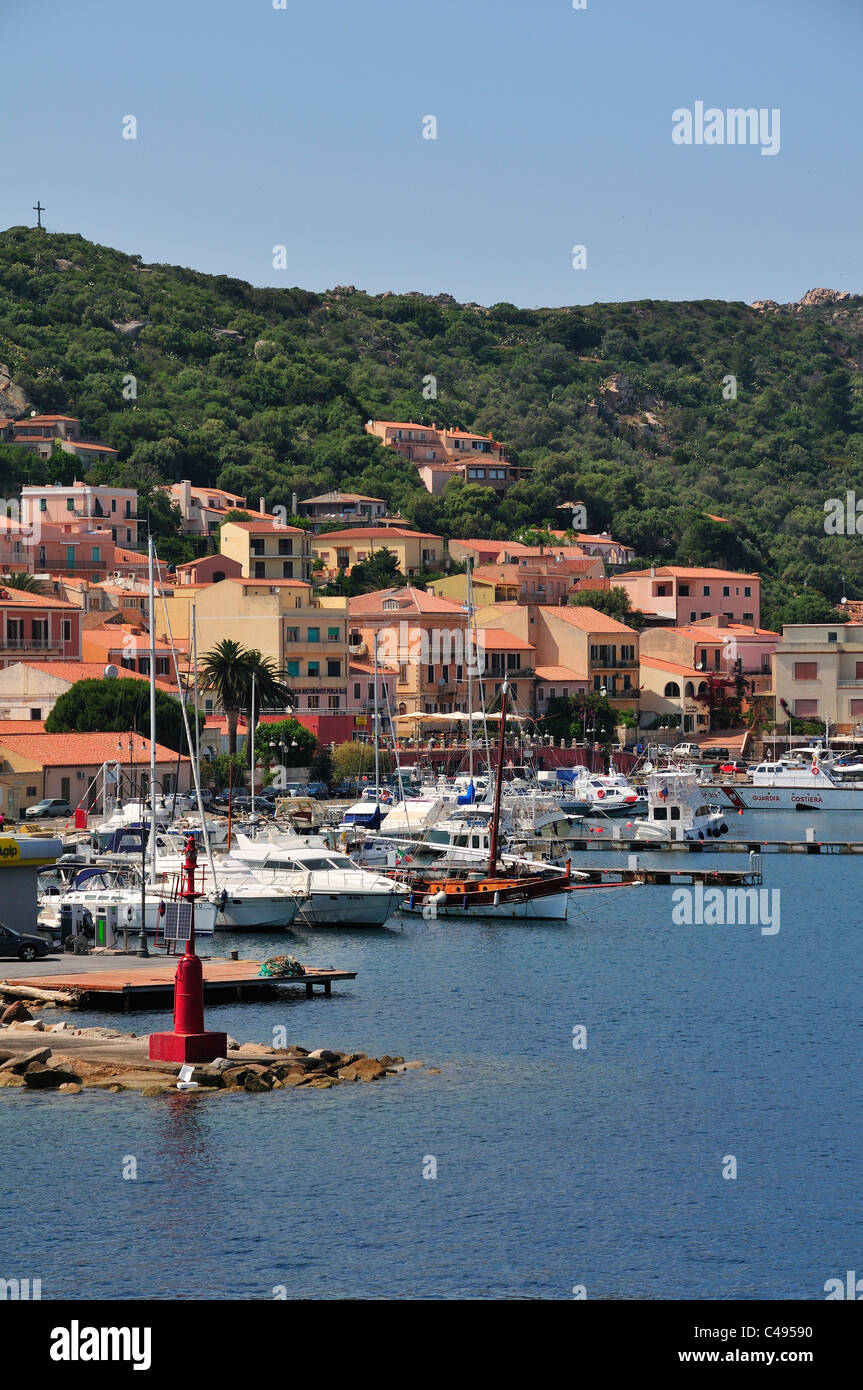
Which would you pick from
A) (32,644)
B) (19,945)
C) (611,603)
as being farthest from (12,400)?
(19,945)

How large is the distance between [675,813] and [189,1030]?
5431 cm

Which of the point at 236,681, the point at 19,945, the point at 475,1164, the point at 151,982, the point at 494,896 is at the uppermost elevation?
the point at 236,681

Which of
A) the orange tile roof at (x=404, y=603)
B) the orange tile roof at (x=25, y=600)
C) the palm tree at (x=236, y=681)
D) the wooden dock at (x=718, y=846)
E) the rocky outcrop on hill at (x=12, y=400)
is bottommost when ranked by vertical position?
the wooden dock at (x=718, y=846)

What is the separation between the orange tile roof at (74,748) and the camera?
77938 mm

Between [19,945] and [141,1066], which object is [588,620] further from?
[141,1066]

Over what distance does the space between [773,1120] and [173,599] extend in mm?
78457

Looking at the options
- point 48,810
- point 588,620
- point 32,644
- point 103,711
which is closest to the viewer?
point 48,810

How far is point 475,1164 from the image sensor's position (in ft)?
91.6

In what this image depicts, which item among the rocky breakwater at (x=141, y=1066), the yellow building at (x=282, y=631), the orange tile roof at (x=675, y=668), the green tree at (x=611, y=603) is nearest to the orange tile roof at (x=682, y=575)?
the green tree at (x=611, y=603)

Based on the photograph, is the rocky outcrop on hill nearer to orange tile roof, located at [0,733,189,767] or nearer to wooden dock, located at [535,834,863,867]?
orange tile roof, located at [0,733,189,767]

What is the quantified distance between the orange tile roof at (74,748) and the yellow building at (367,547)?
179 ft

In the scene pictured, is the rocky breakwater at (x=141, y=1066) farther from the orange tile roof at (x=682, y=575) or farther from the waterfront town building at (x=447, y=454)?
the waterfront town building at (x=447, y=454)

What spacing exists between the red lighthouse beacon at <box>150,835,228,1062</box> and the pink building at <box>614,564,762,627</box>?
106908mm

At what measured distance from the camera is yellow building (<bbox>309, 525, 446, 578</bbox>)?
134875 mm
